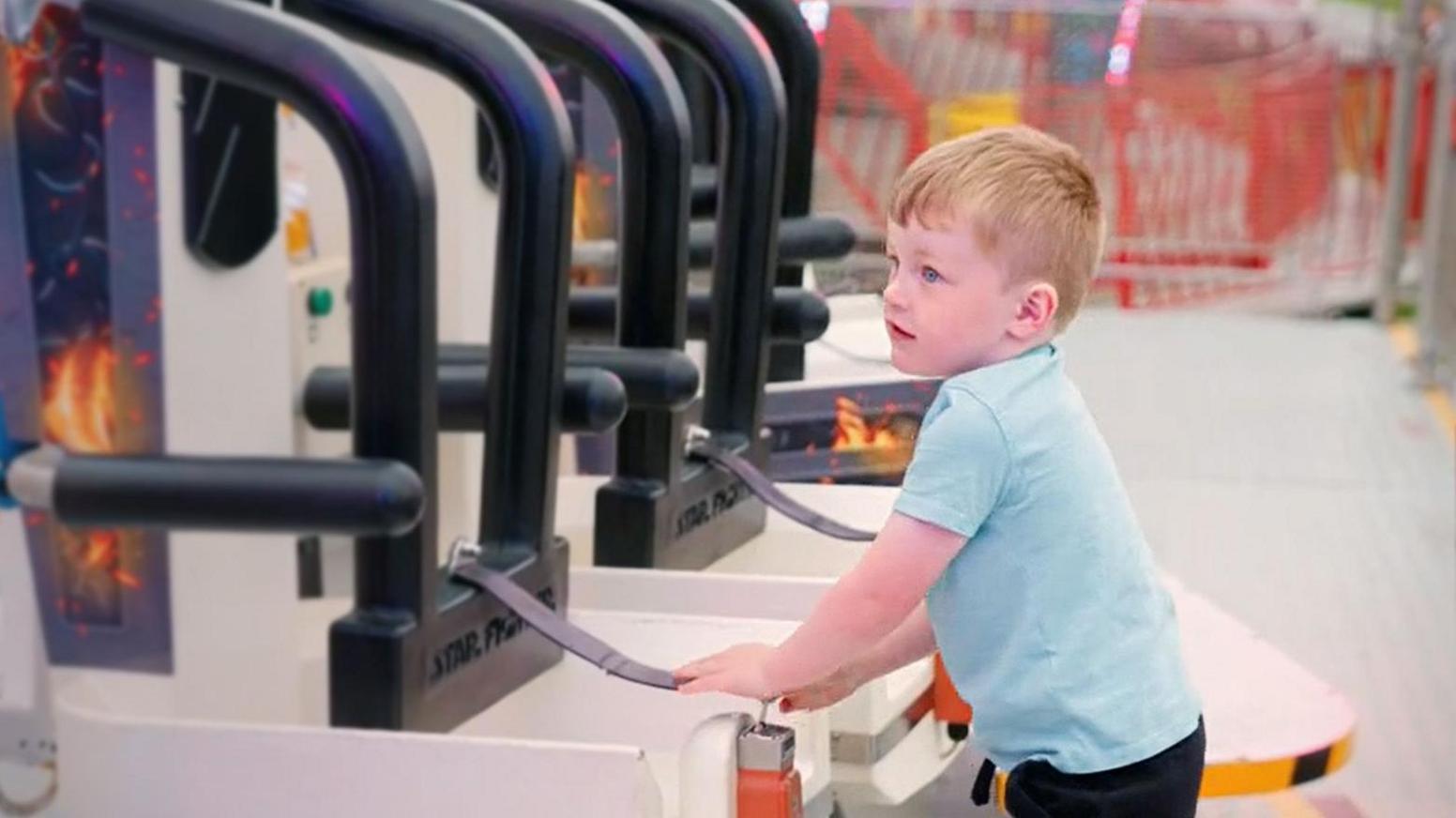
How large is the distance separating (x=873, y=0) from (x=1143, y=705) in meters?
7.02

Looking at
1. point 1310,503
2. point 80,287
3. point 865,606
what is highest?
point 80,287

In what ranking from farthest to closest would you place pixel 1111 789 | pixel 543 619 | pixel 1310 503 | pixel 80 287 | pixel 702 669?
pixel 1310 503 → pixel 543 619 → pixel 80 287 → pixel 702 669 → pixel 1111 789

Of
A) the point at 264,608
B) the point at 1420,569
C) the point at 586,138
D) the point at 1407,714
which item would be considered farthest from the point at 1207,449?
the point at 264,608

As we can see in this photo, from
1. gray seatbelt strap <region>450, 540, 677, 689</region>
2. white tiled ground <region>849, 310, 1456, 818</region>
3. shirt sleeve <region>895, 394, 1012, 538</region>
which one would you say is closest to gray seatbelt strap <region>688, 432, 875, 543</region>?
white tiled ground <region>849, 310, 1456, 818</region>

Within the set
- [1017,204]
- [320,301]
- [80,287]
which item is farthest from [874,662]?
[320,301]

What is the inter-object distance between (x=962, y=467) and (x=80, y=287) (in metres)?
1.02

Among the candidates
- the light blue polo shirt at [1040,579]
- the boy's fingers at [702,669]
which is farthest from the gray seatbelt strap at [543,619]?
the light blue polo shirt at [1040,579]

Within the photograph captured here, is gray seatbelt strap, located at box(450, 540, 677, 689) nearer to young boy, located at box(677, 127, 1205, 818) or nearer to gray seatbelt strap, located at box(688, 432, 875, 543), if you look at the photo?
young boy, located at box(677, 127, 1205, 818)

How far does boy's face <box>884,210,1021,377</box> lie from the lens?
188 cm

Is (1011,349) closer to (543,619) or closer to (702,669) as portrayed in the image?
(702,669)

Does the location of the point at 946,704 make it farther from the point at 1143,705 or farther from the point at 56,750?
the point at 56,750

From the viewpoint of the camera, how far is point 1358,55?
29.2ft

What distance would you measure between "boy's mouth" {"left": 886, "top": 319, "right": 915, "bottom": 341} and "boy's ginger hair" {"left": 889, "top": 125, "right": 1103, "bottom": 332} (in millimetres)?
93

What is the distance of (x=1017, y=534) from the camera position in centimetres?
191
